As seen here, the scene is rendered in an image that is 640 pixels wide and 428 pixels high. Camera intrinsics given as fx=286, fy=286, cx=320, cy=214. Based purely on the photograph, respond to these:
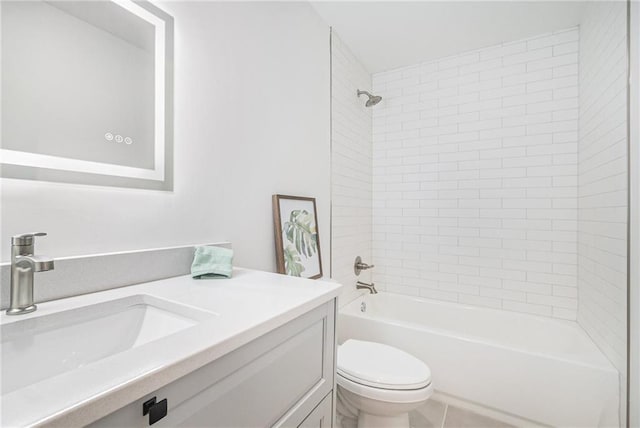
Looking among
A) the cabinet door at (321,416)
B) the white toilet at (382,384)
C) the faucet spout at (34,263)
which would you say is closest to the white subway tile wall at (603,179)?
the white toilet at (382,384)

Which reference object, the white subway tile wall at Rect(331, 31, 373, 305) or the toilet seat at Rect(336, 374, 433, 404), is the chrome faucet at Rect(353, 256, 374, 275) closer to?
the white subway tile wall at Rect(331, 31, 373, 305)

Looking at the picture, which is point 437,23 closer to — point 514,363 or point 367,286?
point 367,286

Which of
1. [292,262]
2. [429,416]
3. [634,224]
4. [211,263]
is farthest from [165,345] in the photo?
[634,224]

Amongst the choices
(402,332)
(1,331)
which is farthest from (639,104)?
(1,331)

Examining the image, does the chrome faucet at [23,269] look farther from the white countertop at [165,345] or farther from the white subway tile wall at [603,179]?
the white subway tile wall at [603,179]

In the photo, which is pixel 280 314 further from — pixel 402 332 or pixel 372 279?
pixel 372 279

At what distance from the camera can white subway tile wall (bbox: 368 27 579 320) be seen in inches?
83.8

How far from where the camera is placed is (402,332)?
6.32 ft

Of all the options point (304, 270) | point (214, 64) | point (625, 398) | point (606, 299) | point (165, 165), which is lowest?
point (625, 398)

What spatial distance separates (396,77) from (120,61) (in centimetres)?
243

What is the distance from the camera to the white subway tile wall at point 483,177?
2.13 m

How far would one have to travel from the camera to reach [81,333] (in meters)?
0.66

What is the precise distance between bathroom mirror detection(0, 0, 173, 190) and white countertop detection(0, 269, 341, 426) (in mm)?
371

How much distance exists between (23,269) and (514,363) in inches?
84.7
